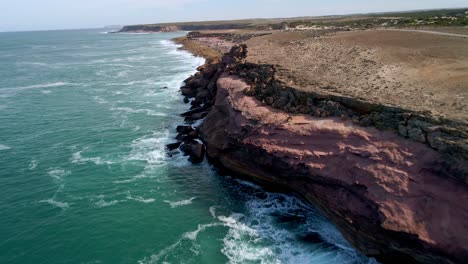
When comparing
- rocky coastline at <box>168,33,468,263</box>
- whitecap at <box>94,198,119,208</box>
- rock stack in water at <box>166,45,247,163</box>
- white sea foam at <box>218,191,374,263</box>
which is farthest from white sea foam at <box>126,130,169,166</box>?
white sea foam at <box>218,191,374,263</box>

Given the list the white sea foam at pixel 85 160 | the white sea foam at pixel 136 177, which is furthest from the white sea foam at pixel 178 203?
the white sea foam at pixel 85 160

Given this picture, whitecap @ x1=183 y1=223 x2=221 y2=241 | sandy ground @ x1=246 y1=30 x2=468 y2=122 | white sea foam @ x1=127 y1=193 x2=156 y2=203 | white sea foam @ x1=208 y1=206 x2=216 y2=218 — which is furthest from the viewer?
white sea foam @ x1=127 y1=193 x2=156 y2=203

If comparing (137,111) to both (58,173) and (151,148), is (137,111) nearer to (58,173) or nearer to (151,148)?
(151,148)

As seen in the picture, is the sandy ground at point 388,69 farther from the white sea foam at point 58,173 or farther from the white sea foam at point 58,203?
the white sea foam at point 58,173

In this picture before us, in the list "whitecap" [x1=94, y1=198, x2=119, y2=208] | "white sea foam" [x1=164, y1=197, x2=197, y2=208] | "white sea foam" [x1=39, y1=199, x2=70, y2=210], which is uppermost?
"white sea foam" [x1=39, y1=199, x2=70, y2=210]

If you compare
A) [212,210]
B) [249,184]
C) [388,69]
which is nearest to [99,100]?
[249,184]

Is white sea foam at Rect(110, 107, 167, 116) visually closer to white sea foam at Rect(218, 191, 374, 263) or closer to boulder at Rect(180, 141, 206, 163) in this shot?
boulder at Rect(180, 141, 206, 163)
